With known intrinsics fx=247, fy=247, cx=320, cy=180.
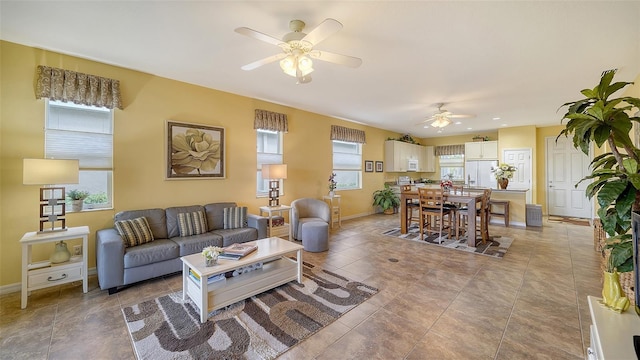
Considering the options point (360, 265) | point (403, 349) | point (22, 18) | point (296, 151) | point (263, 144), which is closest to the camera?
point (403, 349)

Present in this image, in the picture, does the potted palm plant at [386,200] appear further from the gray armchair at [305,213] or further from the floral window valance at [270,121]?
the floral window valance at [270,121]

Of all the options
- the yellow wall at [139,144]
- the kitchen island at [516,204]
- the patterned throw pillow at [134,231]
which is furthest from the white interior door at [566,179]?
the patterned throw pillow at [134,231]

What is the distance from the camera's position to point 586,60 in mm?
2900

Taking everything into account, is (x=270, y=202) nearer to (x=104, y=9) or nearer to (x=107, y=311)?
(x=107, y=311)

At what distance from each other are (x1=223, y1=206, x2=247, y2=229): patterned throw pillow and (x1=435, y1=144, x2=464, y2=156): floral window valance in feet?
25.0

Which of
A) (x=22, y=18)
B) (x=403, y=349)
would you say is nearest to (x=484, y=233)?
(x=403, y=349)

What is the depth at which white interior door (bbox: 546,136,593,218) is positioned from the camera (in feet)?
21.6

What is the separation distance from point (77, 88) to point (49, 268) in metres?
2.00

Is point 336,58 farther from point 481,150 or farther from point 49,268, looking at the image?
point 481,150

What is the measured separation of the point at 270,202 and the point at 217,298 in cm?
238

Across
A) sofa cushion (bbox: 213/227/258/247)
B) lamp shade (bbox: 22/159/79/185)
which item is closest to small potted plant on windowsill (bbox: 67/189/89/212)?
lamp shade (bbox: 22/159/79/185)

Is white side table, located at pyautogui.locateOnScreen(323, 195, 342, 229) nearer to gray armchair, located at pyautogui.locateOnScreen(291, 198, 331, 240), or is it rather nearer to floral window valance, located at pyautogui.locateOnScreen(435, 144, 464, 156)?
gray armchair, located at pyautogui.locateOnScreen(291, 198, 331, 240)

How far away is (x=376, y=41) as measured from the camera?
99.9 inches

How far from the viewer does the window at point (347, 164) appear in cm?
637
